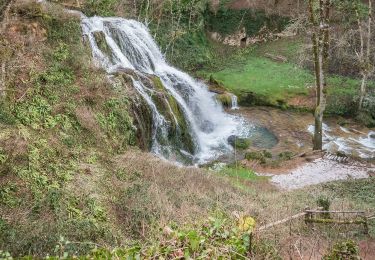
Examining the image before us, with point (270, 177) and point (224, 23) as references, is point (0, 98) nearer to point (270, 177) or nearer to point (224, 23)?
point (270, 177)

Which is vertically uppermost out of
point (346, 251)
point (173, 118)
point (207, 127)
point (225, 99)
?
point (346, 251)

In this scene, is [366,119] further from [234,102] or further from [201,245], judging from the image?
[201,245]

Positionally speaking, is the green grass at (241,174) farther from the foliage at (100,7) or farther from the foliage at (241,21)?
the foliage at (241,21)

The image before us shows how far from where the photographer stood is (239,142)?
19.7 m

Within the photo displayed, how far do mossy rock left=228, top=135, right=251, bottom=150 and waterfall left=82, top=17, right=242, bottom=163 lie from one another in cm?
32

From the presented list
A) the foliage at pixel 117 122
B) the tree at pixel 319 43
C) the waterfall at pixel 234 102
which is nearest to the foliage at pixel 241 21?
the waterfall at pixel 234 102

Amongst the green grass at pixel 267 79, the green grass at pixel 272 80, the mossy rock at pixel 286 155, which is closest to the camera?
the mossy rock at pixel 286 155

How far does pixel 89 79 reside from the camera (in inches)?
574

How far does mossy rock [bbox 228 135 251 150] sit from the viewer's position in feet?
64.0

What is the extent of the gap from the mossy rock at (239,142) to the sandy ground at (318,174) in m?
3.26

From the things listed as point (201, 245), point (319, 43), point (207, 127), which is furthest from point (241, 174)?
point (201, 245)

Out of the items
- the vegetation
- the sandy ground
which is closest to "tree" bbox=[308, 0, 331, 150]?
the sandy ground

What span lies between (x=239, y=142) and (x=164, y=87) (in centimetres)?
423

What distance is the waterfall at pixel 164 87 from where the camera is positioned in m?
17.3
